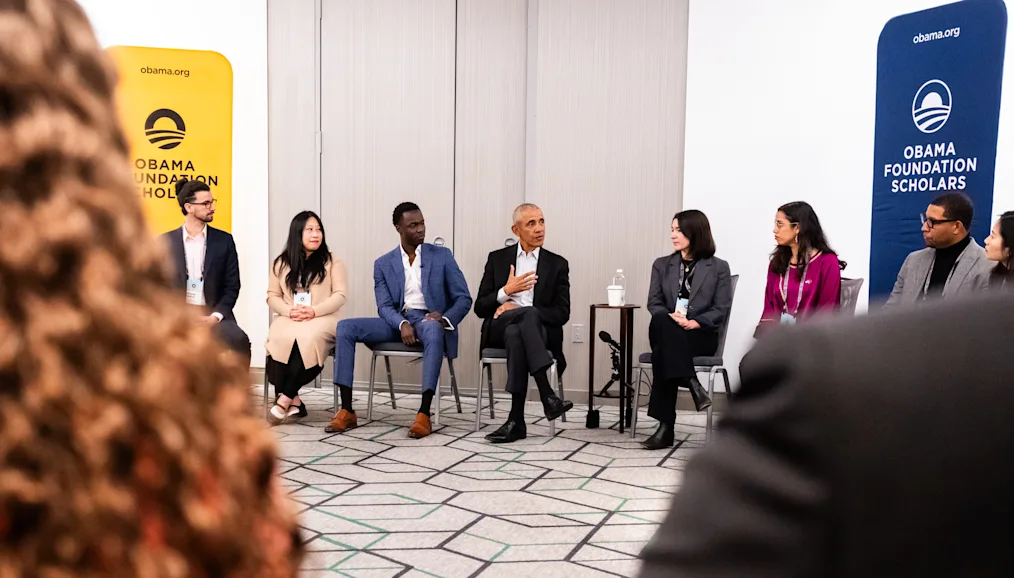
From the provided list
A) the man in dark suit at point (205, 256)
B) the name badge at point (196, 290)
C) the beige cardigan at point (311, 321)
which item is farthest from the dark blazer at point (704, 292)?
the name badge at point (196, 290)

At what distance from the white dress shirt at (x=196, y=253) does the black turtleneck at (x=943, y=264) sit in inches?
171

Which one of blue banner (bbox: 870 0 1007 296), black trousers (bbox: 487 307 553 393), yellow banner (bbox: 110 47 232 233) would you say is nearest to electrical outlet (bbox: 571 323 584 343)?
black trousers (bbox: 487 307 553 393)

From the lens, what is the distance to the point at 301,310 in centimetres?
561

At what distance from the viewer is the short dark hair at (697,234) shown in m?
5.34

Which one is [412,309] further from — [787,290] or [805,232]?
[805,232]

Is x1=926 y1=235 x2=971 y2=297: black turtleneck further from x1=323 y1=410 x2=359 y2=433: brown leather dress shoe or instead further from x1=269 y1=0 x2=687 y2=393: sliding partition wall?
x1=323 y1=410 x2=359 y2=433: brown leather dress shoe

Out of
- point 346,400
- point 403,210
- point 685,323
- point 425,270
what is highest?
point 403,210

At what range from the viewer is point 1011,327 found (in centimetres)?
49

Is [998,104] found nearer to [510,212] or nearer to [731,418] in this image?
[510,212]

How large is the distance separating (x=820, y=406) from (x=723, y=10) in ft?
20.3

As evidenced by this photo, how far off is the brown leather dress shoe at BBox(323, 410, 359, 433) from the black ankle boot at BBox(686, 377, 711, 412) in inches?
81.8

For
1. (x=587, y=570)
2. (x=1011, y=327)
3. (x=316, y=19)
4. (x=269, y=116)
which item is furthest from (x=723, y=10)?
(x=1011, y=327)

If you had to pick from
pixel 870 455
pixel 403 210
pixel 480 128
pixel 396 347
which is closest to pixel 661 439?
pixel 396 347

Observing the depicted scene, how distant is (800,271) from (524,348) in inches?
66.5
